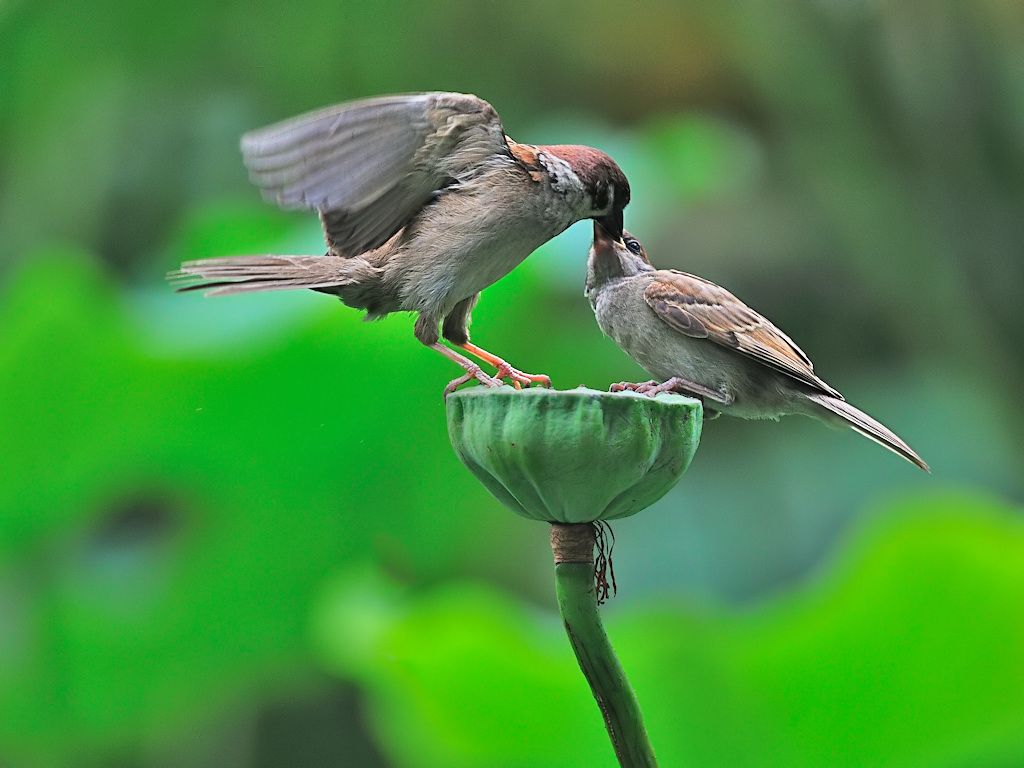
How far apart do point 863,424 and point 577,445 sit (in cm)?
84

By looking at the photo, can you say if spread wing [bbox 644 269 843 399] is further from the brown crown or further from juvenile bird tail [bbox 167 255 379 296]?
juvenile bird tail [bbox 167 255 379 296]

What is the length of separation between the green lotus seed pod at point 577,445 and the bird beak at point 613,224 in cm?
75

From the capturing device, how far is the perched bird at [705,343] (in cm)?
198

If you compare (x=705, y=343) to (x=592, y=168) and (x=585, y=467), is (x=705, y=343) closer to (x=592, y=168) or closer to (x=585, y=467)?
(x=592, y=168)

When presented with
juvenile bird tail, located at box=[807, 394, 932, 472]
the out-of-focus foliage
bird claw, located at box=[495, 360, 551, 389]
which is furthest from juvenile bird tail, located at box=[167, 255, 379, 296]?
juvenile bird tail, located at box=[807, 394, 932, 472]

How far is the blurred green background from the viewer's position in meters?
2.04

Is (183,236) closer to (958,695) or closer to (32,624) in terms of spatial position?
(32,624)

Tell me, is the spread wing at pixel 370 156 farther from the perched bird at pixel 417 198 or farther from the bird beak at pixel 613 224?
the bird beak at pixel 613 224

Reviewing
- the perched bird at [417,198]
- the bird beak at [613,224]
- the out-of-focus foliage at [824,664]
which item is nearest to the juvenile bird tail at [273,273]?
the perched bird at [417,198]

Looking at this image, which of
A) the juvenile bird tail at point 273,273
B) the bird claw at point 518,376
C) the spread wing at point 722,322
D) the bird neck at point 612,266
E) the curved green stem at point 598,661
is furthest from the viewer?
the bird neck at point 612,266

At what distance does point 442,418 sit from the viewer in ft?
9.01

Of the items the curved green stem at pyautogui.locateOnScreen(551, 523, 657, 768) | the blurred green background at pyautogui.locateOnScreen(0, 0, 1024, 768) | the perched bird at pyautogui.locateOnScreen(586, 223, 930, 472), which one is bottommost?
the blurred green background at pyautogui.locateOnScreen(0, 0, 1024, 768)

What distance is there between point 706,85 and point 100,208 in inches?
82.2

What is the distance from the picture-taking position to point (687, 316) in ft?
6.62
